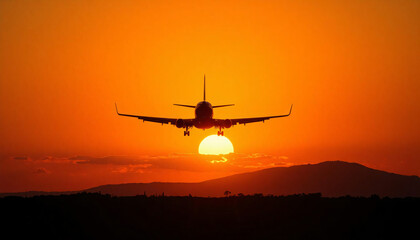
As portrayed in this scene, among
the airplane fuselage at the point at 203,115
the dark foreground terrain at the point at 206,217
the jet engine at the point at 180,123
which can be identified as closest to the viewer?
the dark foreground terrain at the point at 206,217

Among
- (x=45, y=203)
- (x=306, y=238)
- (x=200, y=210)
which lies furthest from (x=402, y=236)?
(x=45, y=203)

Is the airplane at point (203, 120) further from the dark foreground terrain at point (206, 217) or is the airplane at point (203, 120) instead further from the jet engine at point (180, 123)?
the dark foreground terrain at point (206, 217)

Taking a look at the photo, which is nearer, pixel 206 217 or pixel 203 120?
pixel 206 217

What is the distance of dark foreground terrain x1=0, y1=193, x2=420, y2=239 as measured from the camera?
209 feet

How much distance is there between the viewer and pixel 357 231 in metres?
64.6

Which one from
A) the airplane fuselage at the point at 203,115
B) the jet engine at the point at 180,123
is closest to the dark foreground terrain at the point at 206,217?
the airplane fuselage at the point at 203,115

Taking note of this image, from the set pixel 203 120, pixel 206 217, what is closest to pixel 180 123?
pixel 203 120

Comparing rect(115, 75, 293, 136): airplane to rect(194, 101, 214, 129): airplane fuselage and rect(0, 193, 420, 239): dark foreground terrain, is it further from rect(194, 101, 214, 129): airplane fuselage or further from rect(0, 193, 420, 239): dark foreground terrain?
rect(0, 193, 420, 239): dark foreground terrain

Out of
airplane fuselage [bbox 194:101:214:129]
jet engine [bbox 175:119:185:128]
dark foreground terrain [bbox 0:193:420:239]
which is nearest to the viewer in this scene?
dark foreground terrain [bbox 0:193:420:239]

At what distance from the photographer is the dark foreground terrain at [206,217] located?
63.8 m

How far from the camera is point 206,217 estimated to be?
69.4m

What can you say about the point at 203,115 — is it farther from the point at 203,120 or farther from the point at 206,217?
the point at 206,217

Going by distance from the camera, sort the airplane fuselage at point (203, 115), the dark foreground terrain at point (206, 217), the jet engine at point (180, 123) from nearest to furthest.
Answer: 1. the dark foreground terrain at point (206, 217)
2. the airplane fuselage at point (203, 115)
3. the jet engine at point (180, 123)

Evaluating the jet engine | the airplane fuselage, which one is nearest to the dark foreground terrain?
the airplane fuselage
